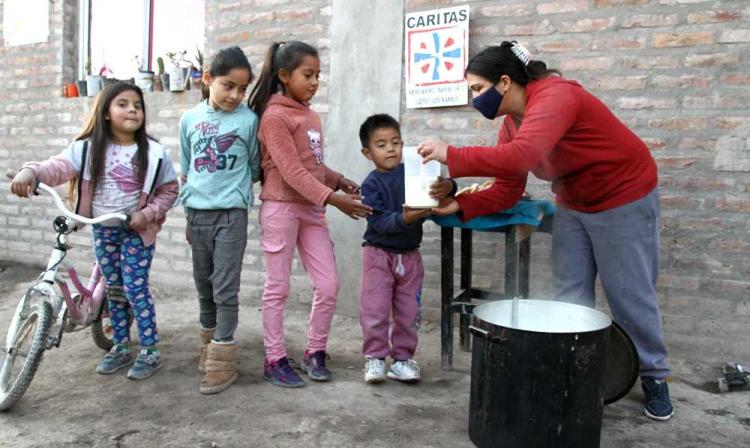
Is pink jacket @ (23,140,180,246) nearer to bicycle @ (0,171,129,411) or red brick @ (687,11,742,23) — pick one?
bicycle @ (0,171,129,411)

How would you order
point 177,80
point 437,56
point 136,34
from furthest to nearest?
point 136,34
point 177,80
point 437,56

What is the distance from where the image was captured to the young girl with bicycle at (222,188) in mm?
3217

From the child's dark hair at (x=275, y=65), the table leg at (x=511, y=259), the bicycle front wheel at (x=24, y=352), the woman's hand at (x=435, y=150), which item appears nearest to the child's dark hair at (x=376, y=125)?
the child's dark hair at (x=275, y=65)

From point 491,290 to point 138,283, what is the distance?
6.92 feet

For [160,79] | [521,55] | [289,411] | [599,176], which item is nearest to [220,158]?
[289,411]

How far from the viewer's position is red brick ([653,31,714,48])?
3.52 m

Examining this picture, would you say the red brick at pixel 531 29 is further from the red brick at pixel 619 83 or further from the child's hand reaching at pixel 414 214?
the child's hand reaching at pixel 414 214

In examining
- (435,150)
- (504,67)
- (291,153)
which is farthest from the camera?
(291,153)

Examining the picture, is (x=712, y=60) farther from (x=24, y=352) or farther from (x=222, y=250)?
(x=24, y=352)

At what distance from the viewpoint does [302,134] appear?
3270mm

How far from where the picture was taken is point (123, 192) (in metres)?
3.43

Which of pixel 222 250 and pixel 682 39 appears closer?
pixel 222 250

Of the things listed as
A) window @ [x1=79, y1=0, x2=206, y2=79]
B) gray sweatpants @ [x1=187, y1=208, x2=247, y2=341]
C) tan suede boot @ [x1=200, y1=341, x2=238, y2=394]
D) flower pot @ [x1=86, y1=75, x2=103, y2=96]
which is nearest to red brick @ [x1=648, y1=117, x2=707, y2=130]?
gray sweatpants @ [x1=187, y1=208, x2=247, y2=341]

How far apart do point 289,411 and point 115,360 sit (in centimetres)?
116
